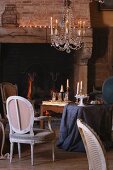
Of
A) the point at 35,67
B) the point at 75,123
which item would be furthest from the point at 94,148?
the point at 35,67

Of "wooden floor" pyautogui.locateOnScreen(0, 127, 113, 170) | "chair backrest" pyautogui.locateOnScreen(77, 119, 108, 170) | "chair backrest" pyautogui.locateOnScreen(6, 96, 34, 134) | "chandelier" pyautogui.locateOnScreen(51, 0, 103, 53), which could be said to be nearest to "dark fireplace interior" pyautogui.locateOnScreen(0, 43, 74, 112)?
"chandelier" pyautogui.locateOnScreen(51, 0, 103, 53)

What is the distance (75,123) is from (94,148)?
3.50 metres

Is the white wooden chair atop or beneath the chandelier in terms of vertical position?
beneath

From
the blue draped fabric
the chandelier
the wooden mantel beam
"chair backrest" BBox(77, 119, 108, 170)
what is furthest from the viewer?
the wooden mantel beam

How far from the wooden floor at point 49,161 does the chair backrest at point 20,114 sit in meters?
0.41

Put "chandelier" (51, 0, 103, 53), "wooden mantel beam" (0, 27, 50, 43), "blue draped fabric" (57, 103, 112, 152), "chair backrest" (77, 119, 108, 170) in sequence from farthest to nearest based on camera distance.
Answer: "wooden mantel beam" (0, 27, 50, 43) → "chandelier" (51, 0, 103, 53) → "blue draped fabric" (57, 103, 112, 152) → "chair backrest" (77, 119, 108, 170)

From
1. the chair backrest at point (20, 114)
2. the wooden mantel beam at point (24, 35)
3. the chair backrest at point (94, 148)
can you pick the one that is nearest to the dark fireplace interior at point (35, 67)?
the wooden mantel beam at point (24, 35)

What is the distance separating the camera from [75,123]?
5.84 meters

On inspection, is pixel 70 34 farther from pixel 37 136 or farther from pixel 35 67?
pixel 37 136

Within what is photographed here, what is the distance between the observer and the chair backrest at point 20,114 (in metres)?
5.09

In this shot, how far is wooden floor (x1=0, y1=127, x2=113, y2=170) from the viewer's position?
4980 mm

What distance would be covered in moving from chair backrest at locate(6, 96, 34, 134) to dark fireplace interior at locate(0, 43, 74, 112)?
397 centimetres

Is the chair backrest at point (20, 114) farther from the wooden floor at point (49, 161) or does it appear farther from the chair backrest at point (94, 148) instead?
the chair backrest at point (94, 148)

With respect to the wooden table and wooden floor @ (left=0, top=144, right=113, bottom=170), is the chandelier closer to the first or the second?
the wooden table
